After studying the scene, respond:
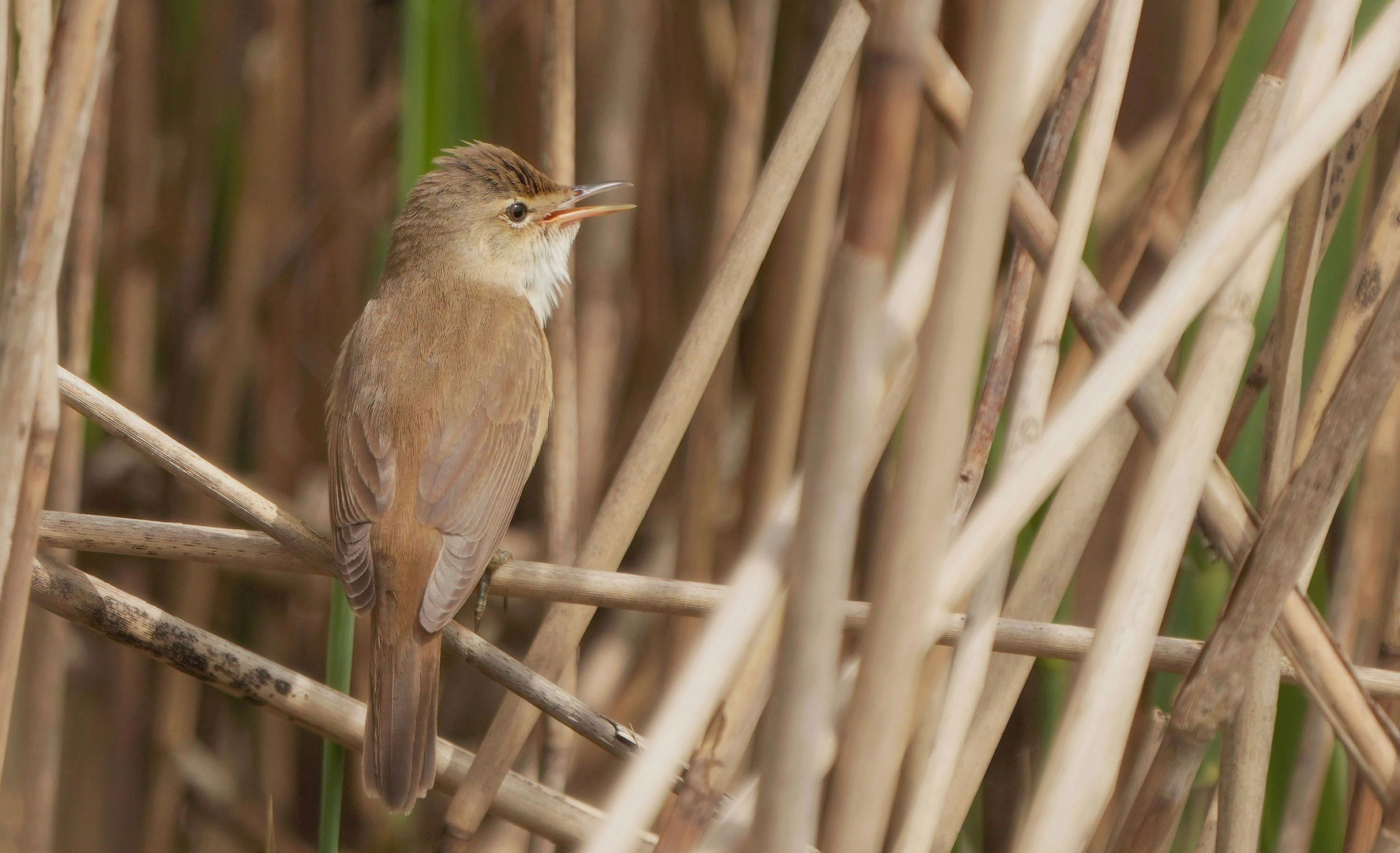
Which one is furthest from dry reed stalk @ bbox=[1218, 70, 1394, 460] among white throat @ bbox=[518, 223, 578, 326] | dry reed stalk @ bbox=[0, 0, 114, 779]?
dry reed stalk @ bbox=[0, 0, 114, 779]

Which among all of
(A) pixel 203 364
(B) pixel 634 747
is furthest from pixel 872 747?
(A) pixel 203 364

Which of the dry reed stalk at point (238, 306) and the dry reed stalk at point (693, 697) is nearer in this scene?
the dry reed stalk at point (693, 697)

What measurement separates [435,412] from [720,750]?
3.27 feet

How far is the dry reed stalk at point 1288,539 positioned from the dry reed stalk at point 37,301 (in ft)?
4.01

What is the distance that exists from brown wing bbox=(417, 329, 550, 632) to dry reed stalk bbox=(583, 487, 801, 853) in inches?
36.8

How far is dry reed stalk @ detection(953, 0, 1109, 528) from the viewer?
1.50 meters

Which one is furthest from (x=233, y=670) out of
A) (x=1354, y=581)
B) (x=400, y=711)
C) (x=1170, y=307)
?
(x=1354, y=581)

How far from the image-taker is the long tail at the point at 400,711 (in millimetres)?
1825

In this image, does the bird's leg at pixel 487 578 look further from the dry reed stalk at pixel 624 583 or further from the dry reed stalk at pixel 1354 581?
the dry reed stalk at pixel 1354 581

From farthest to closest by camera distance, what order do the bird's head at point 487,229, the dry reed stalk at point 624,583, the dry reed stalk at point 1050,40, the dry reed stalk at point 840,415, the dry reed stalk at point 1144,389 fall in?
the bird's head at point 487,229, the dry reed stalk at point 624,583, the dry reed stalk at point 1144,389, the dry reed stalk at point 1050,40, the dry reed stalk at point 840,415

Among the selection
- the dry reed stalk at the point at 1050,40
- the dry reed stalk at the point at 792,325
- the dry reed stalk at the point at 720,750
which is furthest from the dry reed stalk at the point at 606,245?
the dry reed stalk at the point at 1050,40

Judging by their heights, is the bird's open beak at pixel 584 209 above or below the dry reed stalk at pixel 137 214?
above

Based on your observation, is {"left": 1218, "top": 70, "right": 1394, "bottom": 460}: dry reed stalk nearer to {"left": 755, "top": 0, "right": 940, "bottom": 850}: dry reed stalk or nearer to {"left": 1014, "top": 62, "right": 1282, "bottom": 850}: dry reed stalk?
{"left": 1014, "top": 62, "right": 1282, "bottom": 850}: dry reed stalk

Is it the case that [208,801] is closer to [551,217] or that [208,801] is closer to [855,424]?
[551,217]
